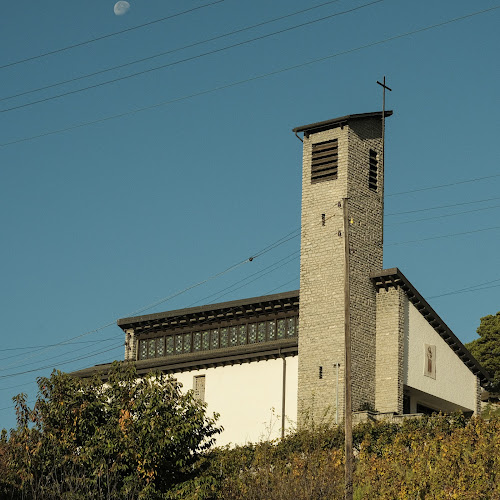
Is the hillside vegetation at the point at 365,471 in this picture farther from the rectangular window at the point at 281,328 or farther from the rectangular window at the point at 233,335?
the rectangular window at the point at 233,335

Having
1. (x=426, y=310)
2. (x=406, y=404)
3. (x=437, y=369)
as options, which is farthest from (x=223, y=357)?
(x=437, y=369)

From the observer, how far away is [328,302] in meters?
50.3

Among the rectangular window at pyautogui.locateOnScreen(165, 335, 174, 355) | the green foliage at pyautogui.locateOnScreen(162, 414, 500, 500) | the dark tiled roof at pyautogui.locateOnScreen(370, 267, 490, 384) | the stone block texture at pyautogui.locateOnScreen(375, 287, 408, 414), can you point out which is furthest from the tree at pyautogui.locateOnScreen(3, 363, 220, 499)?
the rectangular window at pyautogui.locateOnScreen(165, 335, 174, 355)

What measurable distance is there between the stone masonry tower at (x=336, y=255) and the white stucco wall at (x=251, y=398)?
3.49 ft

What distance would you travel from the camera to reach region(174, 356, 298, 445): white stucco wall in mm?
50344

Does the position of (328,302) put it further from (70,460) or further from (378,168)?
(70,460)

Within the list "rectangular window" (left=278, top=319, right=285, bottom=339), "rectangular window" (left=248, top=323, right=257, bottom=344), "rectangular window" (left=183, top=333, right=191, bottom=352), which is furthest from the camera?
"rectangular window" (left=183, top=333, right=191, bottom=352)

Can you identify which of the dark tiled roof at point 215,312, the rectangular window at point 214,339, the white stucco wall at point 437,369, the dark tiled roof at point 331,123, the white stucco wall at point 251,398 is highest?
the dark tiled roof at point 331,123

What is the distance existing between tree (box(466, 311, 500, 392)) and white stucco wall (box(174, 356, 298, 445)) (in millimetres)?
32805

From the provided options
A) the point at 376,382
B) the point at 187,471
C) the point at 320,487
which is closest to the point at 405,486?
the point at 320,487

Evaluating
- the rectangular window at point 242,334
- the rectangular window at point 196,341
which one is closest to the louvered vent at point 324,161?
the rectangular window at point 242,334

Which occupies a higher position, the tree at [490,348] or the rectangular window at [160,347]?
the tree at [490,348]

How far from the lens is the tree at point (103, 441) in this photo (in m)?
32.3

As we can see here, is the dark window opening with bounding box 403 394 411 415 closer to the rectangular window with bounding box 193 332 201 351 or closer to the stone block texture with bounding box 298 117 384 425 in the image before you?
the stone block texture with bounding box 298 117 384 425
